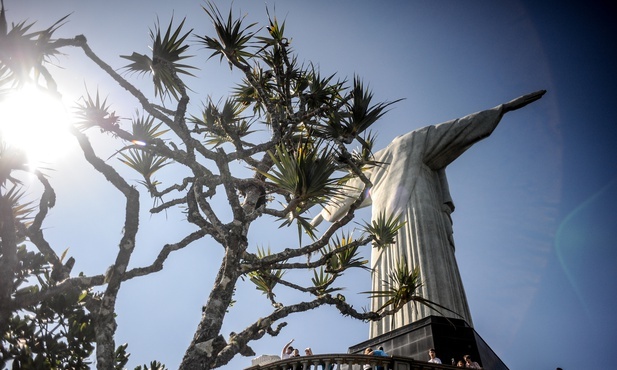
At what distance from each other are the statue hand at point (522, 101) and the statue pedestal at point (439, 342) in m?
6.55

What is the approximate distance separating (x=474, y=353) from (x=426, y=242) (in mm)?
2843

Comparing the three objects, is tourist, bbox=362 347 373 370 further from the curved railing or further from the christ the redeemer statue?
the christ the redeemer statue

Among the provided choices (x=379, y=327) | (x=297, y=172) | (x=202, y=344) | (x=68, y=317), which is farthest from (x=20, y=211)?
(x=379, y=327)

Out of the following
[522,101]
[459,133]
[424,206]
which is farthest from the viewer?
[459,133]

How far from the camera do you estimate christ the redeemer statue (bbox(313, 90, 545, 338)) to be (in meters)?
8.31

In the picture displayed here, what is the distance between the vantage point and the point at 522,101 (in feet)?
35.4

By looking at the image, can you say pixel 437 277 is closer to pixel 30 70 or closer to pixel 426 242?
pixel 426 242

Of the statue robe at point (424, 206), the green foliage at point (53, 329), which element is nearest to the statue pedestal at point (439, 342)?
the statue robe at point (424, 206)

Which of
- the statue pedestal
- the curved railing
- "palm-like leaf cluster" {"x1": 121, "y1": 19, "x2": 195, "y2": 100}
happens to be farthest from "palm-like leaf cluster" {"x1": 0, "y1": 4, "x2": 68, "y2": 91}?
the statue pedestal

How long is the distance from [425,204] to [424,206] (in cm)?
10

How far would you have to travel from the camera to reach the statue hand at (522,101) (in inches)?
414

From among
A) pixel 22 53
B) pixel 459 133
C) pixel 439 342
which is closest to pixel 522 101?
pixel 459 133

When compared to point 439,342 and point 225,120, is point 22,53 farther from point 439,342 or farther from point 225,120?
point 439,342

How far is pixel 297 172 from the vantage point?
4.89m
